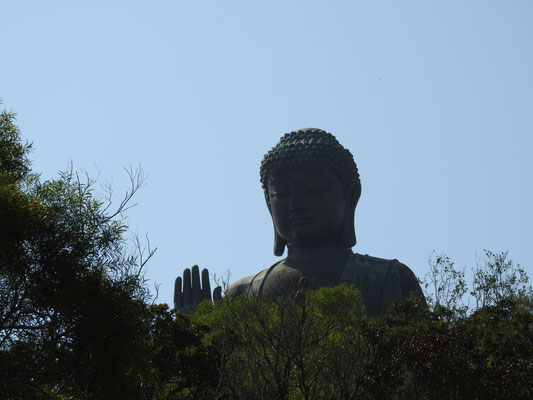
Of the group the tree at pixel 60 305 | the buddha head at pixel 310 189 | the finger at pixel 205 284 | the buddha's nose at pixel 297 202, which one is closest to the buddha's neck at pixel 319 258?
the buddha head at pixel 310 189

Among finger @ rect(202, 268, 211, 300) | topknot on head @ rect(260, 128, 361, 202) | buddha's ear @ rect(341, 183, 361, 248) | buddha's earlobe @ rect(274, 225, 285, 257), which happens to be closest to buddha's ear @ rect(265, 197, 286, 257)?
buddha's earlobe @ rect(274, 225, 285, 257)

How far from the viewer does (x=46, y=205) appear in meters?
12.8

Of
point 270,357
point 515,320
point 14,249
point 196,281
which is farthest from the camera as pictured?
point 196,281

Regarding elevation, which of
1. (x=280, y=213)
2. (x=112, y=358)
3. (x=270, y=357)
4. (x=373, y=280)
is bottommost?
(x=112, y=358)

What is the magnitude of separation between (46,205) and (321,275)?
11456 millimetres

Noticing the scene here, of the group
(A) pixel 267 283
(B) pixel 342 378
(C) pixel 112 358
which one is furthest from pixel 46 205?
(A) pixel 267 283

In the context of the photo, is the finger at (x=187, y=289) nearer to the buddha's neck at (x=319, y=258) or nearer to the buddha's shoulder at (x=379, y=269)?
the buddha's neck at (x=319, y=258)

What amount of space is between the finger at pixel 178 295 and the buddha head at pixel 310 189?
2.56 metres

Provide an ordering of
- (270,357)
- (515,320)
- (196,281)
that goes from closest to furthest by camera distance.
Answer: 1. (270,357)
2. (515,320)
3. (196,281)

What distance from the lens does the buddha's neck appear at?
23672mm

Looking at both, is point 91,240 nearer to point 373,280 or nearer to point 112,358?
point 112,358

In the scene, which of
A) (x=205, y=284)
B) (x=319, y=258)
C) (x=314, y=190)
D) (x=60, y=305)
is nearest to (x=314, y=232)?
(x=319, y=258)

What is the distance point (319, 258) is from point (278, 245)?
1.46 m

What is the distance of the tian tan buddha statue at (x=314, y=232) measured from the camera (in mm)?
23141
